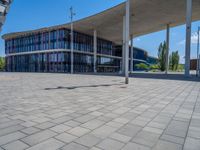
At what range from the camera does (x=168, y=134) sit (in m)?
3.26

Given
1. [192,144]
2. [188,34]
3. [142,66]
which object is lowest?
[192,144]

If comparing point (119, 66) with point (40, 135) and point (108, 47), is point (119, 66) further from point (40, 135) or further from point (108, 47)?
point (40, 135)

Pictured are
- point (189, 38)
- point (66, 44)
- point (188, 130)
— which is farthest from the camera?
point (66, 44)

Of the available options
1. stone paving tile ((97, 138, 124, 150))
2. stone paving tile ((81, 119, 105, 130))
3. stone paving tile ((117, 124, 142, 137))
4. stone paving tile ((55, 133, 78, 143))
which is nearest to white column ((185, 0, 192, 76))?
stone paving tile ((117, 124, 142, 137))

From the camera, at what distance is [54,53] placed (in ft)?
151

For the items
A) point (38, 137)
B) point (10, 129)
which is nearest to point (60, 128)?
point (38, 137)

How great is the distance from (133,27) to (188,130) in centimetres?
3698

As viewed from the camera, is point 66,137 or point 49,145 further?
→ point 66,137

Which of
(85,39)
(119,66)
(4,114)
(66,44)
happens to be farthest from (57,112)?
(119,66)

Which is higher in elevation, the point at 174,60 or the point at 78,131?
the point at 174,60

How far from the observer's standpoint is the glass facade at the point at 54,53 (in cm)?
4475

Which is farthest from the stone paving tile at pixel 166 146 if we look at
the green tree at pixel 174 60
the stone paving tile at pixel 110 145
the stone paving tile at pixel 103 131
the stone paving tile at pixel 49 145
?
the green tree at pixel 174 60

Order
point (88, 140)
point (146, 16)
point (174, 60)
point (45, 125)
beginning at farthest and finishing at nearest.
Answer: point (174, 60) < point (146, 16) < point (45, 125) < point (88, 140)

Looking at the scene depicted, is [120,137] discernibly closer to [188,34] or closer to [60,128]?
[60,128]
